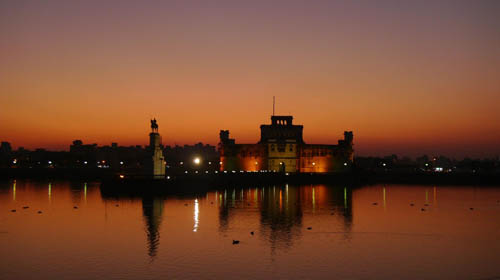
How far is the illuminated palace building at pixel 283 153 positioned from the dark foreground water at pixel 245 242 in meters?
73.7

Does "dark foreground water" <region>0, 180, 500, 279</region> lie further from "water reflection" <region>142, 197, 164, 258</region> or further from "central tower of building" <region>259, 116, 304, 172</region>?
"central tower of building" <region>259, 116, 304, 172</region>

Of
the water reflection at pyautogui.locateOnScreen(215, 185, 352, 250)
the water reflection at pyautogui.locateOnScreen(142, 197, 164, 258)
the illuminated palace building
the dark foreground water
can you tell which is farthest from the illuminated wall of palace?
the dark foreground water

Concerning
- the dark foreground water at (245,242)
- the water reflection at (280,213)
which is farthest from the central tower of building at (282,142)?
the dark foreground water at (245,242)

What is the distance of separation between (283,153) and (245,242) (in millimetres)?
99002

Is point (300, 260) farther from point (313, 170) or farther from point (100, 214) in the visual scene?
point (313, 170)

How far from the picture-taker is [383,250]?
111 feet

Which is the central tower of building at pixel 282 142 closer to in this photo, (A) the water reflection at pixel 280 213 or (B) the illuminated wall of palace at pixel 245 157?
(B) the illuminated wall of palace at pixel 245 157

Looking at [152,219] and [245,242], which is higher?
[152,219]

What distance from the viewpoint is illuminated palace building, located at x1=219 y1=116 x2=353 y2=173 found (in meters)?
134

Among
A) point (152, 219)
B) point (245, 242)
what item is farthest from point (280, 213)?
point (245, 242)

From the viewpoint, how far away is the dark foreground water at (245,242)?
2809 centimetres

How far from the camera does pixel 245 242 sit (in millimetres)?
35688

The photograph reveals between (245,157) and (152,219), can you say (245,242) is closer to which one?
(152,219)

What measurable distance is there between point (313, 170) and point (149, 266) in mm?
110038
